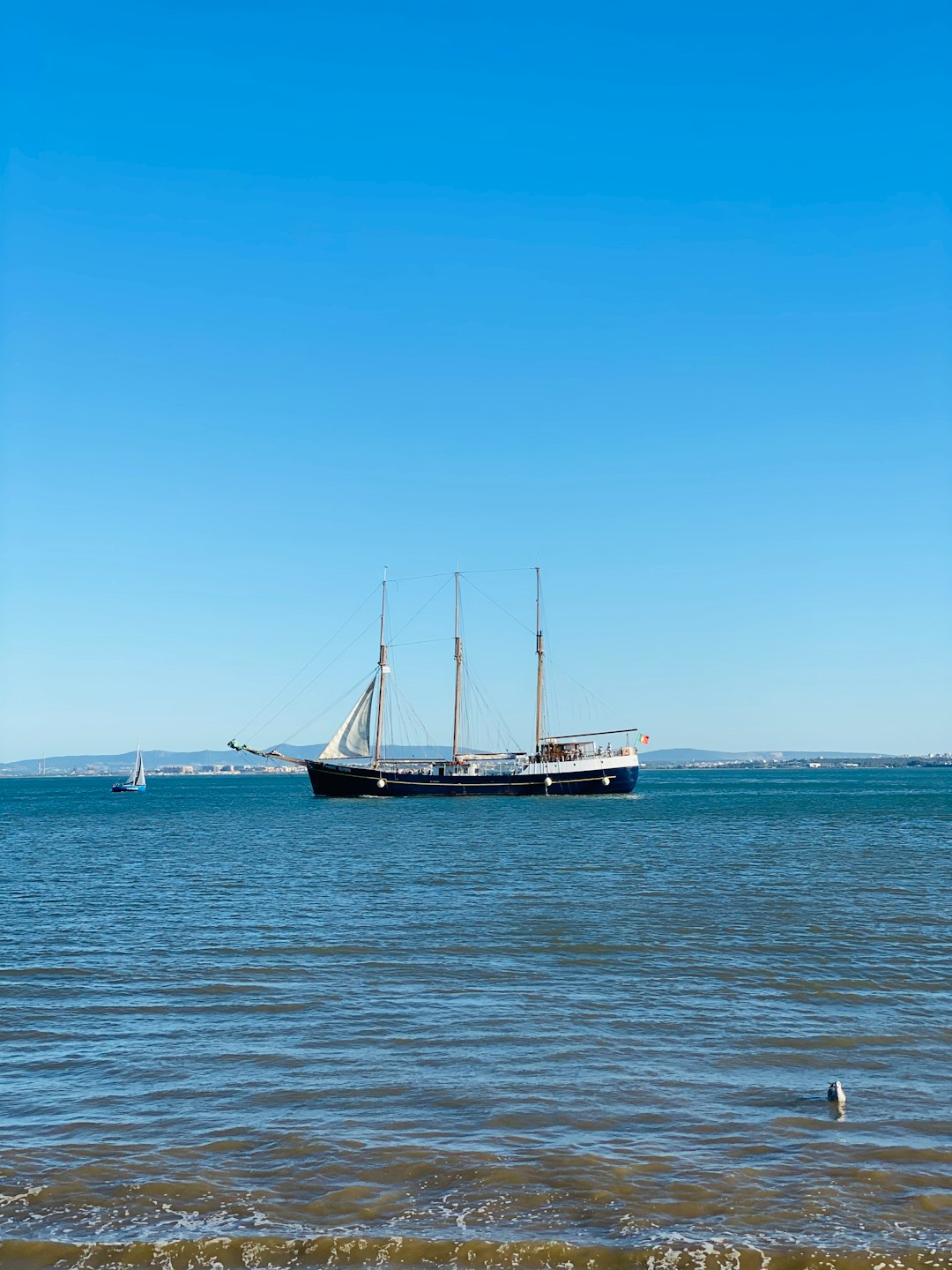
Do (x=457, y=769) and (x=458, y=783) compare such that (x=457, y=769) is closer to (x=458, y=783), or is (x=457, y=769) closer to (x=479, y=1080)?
(x=458, y=783)

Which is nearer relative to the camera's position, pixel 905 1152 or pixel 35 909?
pixel 905 1152

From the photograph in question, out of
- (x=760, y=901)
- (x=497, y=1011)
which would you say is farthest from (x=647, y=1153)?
(x=760, y=901)

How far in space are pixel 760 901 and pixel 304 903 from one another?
13393 mm

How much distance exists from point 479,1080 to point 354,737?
96.0 metres

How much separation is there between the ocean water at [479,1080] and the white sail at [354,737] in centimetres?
7642

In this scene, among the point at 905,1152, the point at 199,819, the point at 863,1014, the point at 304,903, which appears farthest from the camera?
the point at 199,819

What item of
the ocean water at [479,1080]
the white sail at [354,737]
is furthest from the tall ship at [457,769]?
the ocean water at [479,1080]

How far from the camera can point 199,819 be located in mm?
88312

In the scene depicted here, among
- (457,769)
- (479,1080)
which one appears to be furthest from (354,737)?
(479,1080)

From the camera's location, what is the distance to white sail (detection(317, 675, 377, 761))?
10775cm

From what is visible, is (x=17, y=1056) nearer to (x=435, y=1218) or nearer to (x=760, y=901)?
(x=435, y=1218)

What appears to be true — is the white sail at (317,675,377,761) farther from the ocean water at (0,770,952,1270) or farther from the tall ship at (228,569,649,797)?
the ocean water at (0,770,952,1270)

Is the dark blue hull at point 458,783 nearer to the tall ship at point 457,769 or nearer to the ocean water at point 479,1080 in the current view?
the tall ship at point 457,769

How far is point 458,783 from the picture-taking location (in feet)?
359
